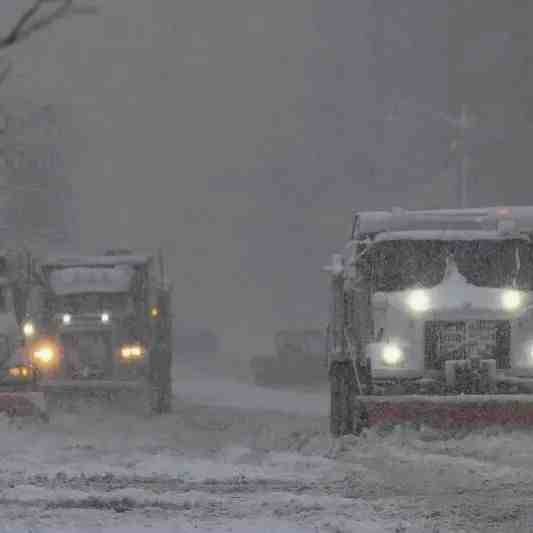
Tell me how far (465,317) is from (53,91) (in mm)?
97812

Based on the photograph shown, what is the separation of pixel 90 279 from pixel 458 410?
10172mm

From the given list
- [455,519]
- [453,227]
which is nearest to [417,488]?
[455,519]

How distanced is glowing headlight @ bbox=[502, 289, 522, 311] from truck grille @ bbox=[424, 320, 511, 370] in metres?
0.22

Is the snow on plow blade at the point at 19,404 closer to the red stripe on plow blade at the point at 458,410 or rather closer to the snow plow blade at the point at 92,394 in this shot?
the snow plow blade at the point at 92,394

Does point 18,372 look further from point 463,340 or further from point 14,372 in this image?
point 463,340

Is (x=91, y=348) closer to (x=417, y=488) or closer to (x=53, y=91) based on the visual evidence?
(x=417, y=488)

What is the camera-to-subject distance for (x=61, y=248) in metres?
50.2

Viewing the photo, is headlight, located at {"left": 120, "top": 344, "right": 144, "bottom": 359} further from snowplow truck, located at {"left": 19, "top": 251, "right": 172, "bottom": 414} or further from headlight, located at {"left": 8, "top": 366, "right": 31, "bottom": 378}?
headlight, located at {"left": 8, "top": 366, "right": 31, "bottom": 378}

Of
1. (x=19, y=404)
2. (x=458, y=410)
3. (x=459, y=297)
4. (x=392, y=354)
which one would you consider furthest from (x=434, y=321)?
(x=19, y=404)

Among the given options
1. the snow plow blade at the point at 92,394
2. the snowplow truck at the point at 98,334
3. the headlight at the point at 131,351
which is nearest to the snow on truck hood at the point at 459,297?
the snow plow blade at the point at 92,394

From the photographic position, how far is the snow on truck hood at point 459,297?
50.7ft

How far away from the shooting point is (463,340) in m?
15.3

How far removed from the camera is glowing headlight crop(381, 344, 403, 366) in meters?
15.4

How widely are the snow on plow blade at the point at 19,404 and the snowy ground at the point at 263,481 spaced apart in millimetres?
217
